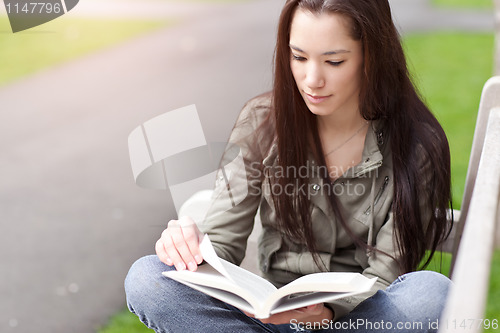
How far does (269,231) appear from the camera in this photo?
168 centimetres

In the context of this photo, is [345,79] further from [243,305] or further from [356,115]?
[243,305]

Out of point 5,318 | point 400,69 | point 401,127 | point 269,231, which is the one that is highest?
point 400,69

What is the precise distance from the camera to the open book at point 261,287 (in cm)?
117

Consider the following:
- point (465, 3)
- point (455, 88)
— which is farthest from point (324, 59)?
point (465, 3)

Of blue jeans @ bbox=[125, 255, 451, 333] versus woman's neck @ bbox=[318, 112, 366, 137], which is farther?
woman's neck @ bbox=[318, 112, 366, 137]

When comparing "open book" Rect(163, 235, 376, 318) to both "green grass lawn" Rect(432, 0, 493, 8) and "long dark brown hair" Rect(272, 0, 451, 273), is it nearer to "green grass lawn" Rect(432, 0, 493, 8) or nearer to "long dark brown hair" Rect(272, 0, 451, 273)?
"long dark brown hair" Rect(272, 0, 451, 273)

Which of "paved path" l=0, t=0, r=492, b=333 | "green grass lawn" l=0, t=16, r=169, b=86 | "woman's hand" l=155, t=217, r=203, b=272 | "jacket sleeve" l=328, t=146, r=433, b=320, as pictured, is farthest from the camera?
"green grass lawn" l=0, t=16, r=169, b=86

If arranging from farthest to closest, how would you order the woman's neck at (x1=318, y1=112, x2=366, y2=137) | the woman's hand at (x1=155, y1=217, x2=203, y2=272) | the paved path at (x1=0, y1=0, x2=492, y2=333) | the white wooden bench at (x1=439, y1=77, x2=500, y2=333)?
the paved path at (x1=0, y1=0, x2=492, y2=333), the woman's neck at (x1=318, y1=112, x2=366, y2=137), the woman's hand at (x1=155, y1=217, x2=203, y2=272), the white wooden bench at (x1=439, y1=77, x2=500, y2=333)

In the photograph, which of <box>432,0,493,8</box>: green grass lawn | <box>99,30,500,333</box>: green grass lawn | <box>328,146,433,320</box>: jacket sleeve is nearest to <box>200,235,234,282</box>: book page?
<box>328,146,433,320</box>: jacket sleeve

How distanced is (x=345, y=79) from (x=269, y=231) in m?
0.44

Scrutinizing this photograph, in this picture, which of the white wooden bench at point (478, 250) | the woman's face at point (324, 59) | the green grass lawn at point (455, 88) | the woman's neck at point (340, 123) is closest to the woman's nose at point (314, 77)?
the woman's face at point (324, 59)

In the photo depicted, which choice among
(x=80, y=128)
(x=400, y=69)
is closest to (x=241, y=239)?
(x=400, y=69)

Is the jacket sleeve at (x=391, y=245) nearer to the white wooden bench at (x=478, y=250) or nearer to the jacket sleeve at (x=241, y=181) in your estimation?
the white wooden bench at (x=478, y=250)

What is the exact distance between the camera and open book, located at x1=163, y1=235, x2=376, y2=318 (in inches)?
46.2
